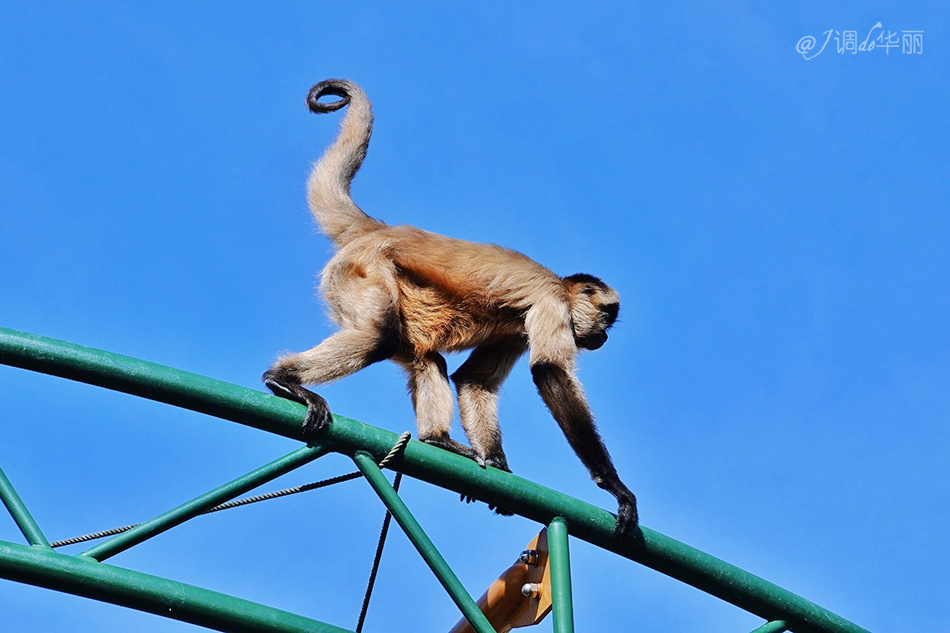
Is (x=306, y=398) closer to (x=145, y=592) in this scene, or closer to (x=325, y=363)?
(x=325, y=363)

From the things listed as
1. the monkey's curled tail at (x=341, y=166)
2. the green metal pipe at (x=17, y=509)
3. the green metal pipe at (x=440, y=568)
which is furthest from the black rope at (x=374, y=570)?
the monkey's curled tail at (x=341, y=166)

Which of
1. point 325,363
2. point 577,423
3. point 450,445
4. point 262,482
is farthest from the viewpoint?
point 450,445

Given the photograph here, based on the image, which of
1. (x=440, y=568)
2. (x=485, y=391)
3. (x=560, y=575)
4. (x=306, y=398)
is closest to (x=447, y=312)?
(x=485, y=391)

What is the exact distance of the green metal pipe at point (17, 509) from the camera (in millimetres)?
5008

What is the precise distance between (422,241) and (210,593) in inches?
155

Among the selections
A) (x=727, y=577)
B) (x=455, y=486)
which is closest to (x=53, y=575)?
(x=455, y=486)

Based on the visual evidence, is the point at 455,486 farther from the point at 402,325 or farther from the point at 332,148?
the point at 332,148

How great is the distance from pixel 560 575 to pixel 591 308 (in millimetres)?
3672

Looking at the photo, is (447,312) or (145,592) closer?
(145,592)

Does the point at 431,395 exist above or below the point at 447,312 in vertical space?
below

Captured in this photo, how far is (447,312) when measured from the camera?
27.6ft

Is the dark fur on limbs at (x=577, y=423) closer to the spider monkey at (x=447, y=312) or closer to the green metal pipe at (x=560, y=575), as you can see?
the spider monkey at (x=447, y=312)

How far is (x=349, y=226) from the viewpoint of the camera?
868 centimetres

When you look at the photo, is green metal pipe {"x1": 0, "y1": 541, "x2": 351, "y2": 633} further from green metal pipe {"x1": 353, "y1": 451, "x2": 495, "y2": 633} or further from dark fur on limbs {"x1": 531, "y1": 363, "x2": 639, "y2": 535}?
dark fur on limbs {"x1": 531, "y1": 363, "x2": 639, "y2": 535}
